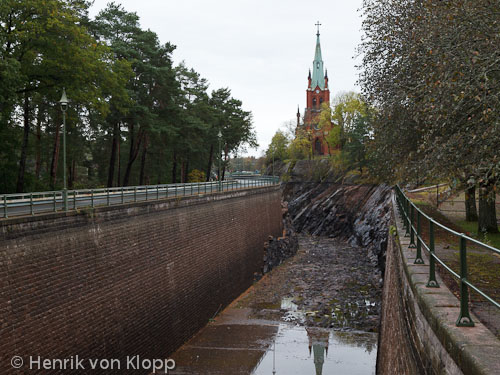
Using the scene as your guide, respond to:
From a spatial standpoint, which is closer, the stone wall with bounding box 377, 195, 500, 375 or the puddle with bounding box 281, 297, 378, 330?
the stone wall with bounding box 377, 195, 500, 375

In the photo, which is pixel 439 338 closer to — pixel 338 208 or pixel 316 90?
pixel 338 208

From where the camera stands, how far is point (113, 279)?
15.6 metres

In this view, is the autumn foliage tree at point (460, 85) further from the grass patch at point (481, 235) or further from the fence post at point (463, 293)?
the fence post at point (463, 293)

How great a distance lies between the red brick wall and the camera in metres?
11.6

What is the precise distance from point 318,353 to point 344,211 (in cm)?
3969

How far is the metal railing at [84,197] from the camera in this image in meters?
12.8

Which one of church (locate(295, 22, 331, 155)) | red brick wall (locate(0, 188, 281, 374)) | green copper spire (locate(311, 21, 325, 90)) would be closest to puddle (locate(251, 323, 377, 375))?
red brick wall (locate(0, 188, 281, 374))

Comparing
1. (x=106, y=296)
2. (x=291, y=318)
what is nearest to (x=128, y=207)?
(x=106, y=296)

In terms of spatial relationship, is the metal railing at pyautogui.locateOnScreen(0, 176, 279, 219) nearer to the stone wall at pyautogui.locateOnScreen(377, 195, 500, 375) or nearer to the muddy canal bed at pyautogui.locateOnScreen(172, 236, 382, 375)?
the muddy canal bed at pyautogui.locateOnScreen(172, 236, 382, 375)

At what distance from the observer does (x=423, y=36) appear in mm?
12172

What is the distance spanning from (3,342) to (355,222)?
46314 mm

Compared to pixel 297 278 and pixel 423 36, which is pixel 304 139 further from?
pixel 423 36

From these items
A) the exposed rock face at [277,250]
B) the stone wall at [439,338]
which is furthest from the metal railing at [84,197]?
the stone wall at [439,338]

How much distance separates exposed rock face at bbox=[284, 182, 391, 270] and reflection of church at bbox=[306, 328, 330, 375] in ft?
65.6
